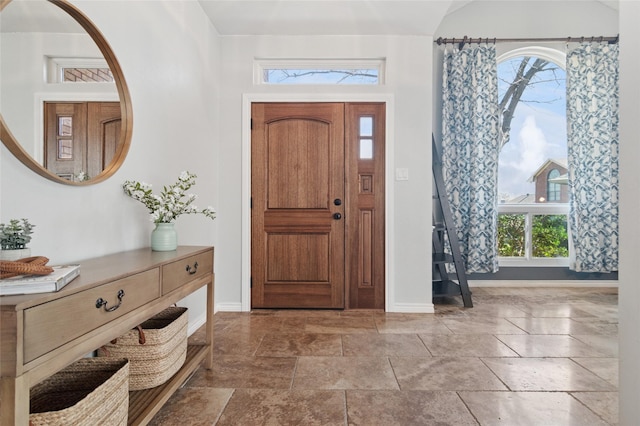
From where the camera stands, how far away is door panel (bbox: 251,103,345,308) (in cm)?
335

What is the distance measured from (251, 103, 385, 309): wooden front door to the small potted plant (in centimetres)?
229

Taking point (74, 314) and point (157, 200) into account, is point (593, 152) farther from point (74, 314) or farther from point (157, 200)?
point (74, 314)

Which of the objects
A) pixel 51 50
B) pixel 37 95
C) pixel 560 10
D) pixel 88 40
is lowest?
pixel 37 95

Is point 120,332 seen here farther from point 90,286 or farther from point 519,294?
point 519,294

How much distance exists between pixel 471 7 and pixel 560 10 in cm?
108

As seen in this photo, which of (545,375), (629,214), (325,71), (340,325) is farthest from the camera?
(325,71)

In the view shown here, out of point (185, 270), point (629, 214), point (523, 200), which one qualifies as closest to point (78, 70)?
point (185, 270)

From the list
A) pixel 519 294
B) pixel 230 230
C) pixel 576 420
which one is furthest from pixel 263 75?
pixel 519 294

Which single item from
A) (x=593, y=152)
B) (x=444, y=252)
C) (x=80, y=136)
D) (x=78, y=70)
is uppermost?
(x=593, y=152)

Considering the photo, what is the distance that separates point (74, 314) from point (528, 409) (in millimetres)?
1991

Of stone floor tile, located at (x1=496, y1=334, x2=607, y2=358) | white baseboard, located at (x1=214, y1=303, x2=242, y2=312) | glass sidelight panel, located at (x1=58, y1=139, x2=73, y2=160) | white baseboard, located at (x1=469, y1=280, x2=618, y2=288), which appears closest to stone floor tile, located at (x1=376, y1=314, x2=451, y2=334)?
stone floor tile, located at (x1=496, y1=334, x2=607, y2=358)

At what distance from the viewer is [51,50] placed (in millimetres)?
1384

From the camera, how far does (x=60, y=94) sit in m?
1.41

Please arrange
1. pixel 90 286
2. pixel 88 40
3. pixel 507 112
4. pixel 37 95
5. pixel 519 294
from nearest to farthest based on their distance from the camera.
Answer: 1. pixel 90 286
2. pixel 37 95
3. pixel 88 40
4. pixel 519 294
5. pixel 507 112
